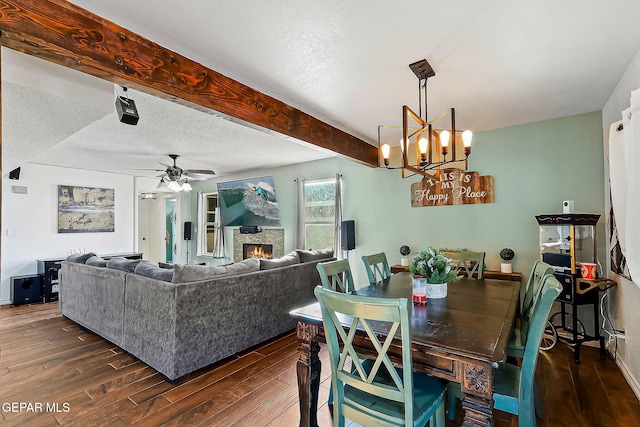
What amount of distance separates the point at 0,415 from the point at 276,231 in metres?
4.37

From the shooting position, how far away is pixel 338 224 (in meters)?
5.00

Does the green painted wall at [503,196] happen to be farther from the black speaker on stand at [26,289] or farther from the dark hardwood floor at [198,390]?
the black speaker on stand at [26,289]

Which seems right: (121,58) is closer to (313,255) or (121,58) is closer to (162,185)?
(313,255)

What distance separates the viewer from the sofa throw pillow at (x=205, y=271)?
103 inches

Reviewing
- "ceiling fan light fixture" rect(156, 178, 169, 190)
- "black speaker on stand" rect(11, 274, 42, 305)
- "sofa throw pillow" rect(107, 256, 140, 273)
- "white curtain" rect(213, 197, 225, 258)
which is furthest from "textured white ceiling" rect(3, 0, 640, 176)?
"black speaker on stand" rect(11, 274, 42, 305)

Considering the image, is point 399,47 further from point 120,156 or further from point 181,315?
point 120,156

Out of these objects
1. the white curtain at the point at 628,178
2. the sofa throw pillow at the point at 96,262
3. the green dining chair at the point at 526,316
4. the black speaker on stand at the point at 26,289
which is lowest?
the black speaker on stand at the point at 26,289

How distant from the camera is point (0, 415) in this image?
2.11 m

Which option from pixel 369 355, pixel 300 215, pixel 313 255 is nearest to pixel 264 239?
pixel 300 215

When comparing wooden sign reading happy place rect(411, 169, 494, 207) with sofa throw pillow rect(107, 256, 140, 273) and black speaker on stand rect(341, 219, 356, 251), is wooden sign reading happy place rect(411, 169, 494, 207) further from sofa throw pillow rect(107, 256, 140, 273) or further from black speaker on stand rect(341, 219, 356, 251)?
sofa throw pillow rect(107, 256, 140, 273)

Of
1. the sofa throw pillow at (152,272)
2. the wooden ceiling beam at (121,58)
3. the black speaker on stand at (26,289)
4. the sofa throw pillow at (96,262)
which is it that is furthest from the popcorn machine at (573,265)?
the black speaker on stand at (26,289)

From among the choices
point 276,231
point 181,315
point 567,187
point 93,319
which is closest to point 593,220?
point 567,187

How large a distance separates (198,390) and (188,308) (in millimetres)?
644

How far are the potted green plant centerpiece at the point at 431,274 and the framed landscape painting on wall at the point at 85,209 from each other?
6574 millimetres
